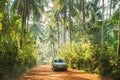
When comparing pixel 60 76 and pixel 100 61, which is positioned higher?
pixel 100 61

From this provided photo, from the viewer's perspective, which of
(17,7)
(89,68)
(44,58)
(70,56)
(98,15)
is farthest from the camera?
(44,58)

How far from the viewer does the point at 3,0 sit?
1581 centimetres

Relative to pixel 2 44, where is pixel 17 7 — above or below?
above

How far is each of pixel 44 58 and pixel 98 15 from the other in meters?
60.5

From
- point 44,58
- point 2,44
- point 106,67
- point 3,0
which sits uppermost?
point 3,0

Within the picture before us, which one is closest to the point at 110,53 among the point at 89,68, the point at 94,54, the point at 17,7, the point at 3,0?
the point at 94,54

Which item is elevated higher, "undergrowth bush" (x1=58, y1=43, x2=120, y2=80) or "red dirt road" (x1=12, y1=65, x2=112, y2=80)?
"undergrowth bush" (x1=58, y1=43, x2=120, y2=80)

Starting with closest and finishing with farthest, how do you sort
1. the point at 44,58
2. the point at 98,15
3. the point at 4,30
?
1. the point at 4,30
2. the point at 98,15
3. the point at 44,58

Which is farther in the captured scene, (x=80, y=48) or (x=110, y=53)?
(x=80, y=48)

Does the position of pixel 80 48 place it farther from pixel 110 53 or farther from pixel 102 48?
pixel 110 53

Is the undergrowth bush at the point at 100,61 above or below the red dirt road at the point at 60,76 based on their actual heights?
above

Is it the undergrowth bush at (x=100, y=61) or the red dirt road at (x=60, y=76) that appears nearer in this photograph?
the undergrowth bush at (x=100, y=61)

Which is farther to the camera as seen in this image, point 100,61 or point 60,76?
point 60,76

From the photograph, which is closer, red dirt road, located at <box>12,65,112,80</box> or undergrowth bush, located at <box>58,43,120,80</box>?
undergrowth bush, located at <box>58,43,120,80</box>
